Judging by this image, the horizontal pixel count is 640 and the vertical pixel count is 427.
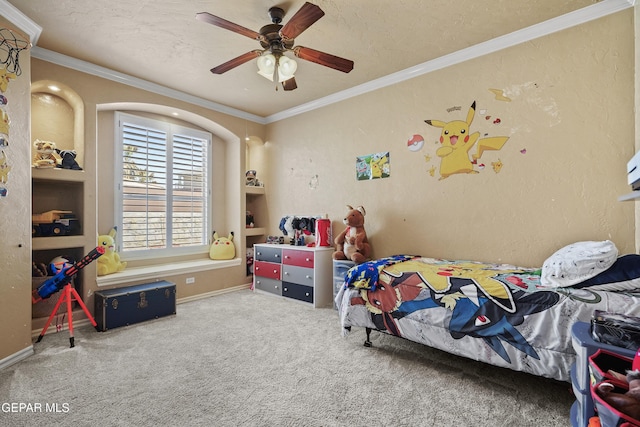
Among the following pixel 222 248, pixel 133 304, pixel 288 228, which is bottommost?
pixel 133 304

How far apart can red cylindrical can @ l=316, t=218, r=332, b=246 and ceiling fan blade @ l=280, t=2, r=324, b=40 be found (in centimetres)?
238

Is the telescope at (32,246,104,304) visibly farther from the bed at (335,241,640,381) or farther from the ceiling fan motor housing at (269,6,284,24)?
the ceiling fan motor housing at (269,6,284,24)

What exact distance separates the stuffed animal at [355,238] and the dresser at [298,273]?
0.27m

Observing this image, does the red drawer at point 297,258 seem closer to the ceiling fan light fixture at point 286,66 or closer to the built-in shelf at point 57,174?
the ceiling fan light fixture at point 286,66

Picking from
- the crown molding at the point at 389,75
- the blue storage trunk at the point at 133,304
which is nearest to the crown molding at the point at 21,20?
the crown molding at the point at 389,75

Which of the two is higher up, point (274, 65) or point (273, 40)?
point (273, 40)

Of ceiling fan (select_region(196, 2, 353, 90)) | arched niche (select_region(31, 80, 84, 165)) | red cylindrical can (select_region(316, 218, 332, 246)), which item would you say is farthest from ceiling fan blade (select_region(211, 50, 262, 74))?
red cylindrical can (select_region(316, 218, 332, 246))

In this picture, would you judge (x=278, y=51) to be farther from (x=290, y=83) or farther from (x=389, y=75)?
(x=389, y=75)

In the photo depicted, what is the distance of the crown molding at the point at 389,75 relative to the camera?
2.38 meters

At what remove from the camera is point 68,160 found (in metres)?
3.12

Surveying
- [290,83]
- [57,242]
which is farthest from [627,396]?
[57,242]

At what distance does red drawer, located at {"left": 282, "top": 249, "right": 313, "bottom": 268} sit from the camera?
3865mm

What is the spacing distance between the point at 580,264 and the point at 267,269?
11.5ft

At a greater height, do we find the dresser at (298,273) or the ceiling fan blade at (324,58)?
the ceiling fan blade at (324,58)
